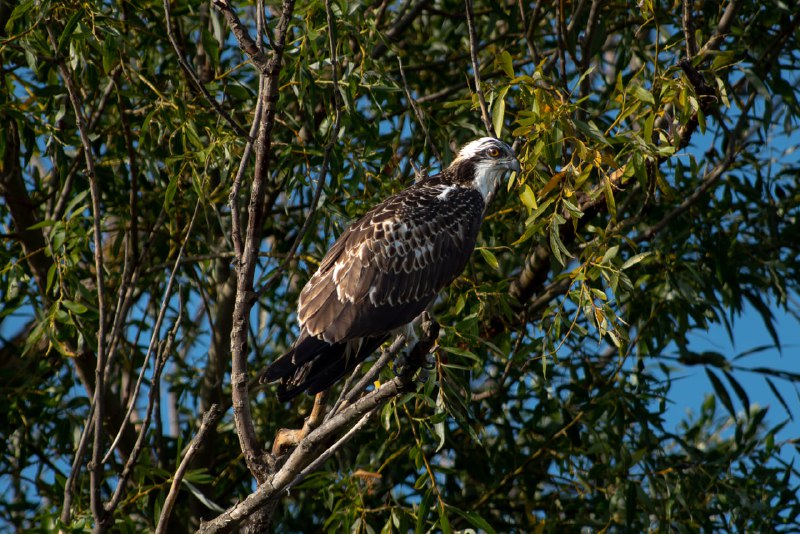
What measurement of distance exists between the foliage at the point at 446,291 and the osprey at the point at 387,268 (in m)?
0.18

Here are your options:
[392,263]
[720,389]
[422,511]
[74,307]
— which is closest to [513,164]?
[392,263]

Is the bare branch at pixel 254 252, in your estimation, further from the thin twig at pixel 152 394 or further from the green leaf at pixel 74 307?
the green leaf at pixel 74 307

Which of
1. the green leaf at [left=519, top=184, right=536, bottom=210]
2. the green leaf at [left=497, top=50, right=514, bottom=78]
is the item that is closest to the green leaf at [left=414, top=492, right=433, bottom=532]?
the green leaf at [left=519, top=184, right=536, bottom=210]

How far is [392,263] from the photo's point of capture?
407 centimetres

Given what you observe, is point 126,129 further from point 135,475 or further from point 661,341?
point 661,341

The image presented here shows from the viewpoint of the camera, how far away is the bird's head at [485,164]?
4285mm

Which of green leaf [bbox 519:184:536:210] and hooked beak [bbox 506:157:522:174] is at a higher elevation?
hooked beak [bbox 506:157:522:174]

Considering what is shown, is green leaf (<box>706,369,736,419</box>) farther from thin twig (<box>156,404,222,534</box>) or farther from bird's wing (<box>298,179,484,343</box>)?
thin twig (<box>156,404,222,534</box>)

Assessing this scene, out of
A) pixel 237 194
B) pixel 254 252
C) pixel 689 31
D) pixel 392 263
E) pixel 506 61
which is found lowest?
pixel 254 252

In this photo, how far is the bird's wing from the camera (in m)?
3.84

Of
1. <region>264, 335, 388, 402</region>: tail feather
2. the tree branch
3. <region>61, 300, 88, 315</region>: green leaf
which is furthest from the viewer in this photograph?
<region>61, 300, 88, 315</region>: green leaf

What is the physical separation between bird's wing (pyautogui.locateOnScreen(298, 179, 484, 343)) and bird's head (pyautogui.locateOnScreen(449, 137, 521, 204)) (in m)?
0.13

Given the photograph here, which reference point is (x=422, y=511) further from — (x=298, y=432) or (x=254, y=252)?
(x=254, y=252)

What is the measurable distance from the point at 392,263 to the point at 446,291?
79 cm
